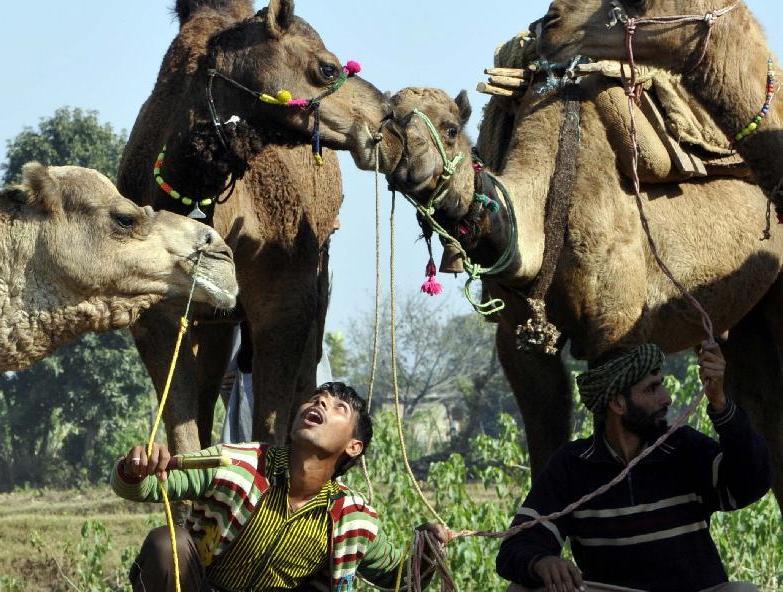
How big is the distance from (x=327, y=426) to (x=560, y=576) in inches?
36.0

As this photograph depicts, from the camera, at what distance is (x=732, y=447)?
491 cm

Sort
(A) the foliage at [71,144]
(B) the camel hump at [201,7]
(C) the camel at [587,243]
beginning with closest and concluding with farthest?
(C) the camel at [587,243] < (B) the camel hump at [201,7] < (A) the foliage at [71,144]

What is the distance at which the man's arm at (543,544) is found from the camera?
4.82 metres

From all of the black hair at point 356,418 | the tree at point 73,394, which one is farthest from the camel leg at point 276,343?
the tree at point 73,394

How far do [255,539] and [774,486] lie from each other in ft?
12.8

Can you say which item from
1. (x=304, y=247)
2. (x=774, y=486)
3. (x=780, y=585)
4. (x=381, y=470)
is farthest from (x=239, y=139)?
(x=381, y=470)

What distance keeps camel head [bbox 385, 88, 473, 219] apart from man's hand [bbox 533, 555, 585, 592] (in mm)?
2101

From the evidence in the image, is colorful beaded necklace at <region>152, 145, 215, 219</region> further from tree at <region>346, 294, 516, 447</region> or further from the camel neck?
tree at <region>346, 294, 516, 447</region>

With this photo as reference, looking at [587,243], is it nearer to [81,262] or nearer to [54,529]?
[81,262]

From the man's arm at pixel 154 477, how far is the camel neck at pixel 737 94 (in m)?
2.64

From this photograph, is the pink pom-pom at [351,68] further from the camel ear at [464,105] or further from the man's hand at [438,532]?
the man's hand at [438,532]

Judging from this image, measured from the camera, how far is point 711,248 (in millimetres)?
7246

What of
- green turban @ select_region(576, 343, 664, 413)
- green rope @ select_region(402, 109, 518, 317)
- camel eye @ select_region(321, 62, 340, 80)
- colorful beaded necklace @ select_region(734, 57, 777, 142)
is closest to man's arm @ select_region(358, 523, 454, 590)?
green turban @ select_region(576, 343, 664, 413)

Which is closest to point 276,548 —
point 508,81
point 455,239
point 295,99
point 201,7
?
point 455,239
